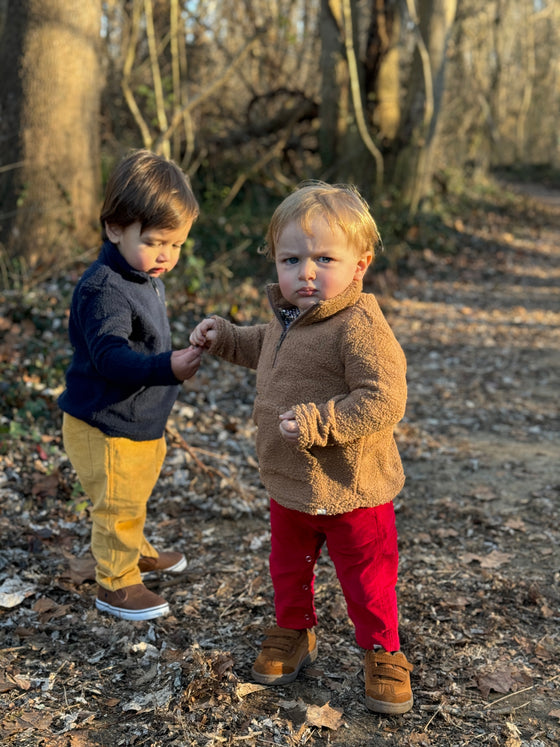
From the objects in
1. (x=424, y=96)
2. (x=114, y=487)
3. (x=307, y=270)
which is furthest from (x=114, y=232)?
(x=424, y=96)

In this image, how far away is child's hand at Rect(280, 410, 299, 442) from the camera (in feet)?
7.23

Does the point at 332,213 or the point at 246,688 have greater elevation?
the point at 332,213

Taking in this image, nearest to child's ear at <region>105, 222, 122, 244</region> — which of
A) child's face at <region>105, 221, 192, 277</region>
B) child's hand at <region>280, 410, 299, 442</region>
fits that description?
child's face at <region>105, 221, 192, 277</region>

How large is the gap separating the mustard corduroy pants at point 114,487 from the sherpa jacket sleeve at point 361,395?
3.24 ft

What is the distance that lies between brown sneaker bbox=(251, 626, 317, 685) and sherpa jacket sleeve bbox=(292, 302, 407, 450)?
0.88 m

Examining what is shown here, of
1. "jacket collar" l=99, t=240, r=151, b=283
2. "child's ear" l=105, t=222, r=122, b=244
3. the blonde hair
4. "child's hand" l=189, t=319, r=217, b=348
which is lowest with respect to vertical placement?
"child's hand" l=189, t=319, r=217, b=348

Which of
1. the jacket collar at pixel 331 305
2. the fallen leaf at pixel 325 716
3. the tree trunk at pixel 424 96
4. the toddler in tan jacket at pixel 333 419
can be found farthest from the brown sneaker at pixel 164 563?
the tree trunk at pixel 424 96

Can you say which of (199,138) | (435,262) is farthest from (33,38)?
(435,262)

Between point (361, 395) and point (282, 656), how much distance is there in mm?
1087

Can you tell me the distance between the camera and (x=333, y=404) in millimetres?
2268

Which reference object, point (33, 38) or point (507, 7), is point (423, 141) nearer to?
point (33, 38)

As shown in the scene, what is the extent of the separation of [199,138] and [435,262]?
3826 millimetres

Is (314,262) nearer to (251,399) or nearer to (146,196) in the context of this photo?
(146,196)

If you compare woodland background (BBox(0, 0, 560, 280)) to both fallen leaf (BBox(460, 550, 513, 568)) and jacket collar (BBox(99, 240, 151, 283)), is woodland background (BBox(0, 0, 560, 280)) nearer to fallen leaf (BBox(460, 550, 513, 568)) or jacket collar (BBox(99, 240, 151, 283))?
jacket collar (BBox(99, 240, 151, 283))
